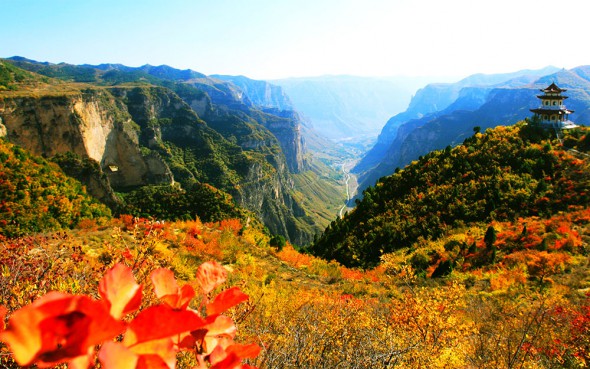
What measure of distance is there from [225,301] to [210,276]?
14 cm

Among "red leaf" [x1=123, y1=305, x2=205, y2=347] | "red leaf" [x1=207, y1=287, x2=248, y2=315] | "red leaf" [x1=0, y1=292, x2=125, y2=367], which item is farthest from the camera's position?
"red leaf" [x1=207, y1=287, x2=248, y2=315]

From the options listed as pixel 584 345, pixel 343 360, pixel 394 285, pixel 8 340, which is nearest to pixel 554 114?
pixel 394 285

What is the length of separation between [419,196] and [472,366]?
65.1 ft

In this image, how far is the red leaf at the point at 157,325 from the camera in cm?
58

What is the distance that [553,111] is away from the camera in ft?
88.2

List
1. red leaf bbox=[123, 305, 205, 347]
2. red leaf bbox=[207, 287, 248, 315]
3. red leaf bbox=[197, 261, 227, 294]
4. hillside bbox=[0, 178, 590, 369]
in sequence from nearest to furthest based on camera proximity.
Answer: red leaf bbox=[123, 305, 205, 347] < red leaf bbox=[207, 287, 248, 315] < red leaf bbox=[197, 261, 227, 294] < hillside bbox=[0, 178, 590, 369]

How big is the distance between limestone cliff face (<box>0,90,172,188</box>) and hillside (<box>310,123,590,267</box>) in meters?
33.6

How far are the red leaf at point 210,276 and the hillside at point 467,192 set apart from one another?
2032cm

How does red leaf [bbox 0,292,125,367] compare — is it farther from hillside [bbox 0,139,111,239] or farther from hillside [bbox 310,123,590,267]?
hillside [bbox 0,139,111,239]

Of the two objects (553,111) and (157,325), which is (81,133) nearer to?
(157,325)

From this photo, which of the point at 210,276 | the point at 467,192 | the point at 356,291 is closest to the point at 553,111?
the point at 467,192

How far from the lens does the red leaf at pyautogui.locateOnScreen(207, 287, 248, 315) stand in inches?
35.9

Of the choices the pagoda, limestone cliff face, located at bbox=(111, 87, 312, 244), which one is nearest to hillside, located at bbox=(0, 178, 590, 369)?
the pagoda

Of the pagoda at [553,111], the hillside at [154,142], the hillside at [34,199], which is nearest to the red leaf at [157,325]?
the hillside at [34,199]
